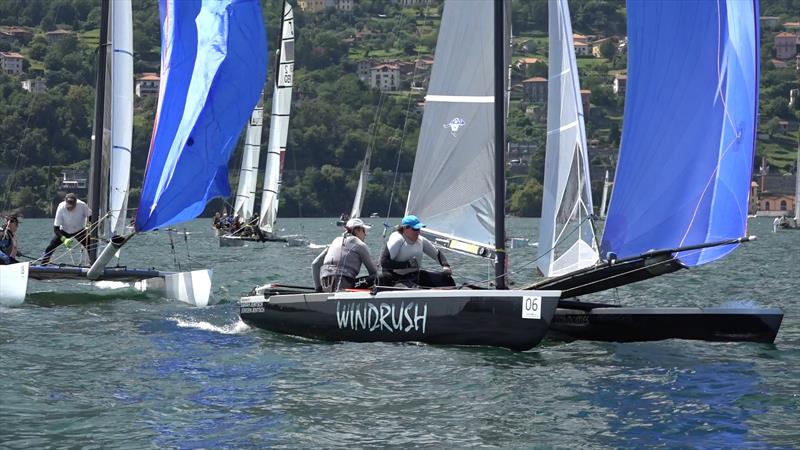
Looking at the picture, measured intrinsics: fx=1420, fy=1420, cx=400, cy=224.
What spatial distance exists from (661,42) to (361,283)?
4096 mm

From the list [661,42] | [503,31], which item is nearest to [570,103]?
[503,31]

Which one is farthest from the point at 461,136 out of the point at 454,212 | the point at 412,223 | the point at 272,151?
the point at 272,151

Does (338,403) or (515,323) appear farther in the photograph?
(515,323)

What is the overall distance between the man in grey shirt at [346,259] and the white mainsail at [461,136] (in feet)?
3.76

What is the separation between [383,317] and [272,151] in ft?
115

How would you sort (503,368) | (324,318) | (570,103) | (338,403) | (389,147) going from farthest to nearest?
(389,147) → (570,103) → (324,318) → (503,368) → (338,403)

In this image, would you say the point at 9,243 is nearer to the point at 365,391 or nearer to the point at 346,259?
the point at 346,259

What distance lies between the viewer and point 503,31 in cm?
1517

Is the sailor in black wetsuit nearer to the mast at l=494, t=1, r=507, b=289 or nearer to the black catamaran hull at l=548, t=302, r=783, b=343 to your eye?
the mast at l=494, t=1, r=507, b=289

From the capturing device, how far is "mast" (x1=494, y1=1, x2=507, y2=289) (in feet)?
49.2

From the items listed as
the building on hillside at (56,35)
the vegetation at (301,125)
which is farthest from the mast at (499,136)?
the building on hillside at (56,35)

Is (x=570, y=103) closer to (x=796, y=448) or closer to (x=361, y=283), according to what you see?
(x=361, y=283)

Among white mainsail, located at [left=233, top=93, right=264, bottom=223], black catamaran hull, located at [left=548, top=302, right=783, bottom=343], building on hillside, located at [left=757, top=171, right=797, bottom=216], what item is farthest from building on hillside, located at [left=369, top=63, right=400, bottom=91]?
black catamaran hull, located at [left=548, top=302, right=783, bottom=343]

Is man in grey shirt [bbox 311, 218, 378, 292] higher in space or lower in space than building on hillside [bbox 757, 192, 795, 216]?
lower
